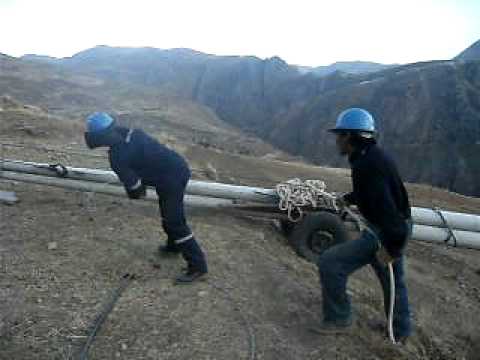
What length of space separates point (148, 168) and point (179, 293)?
1.24 meters

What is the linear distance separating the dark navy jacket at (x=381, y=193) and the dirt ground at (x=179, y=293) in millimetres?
1187

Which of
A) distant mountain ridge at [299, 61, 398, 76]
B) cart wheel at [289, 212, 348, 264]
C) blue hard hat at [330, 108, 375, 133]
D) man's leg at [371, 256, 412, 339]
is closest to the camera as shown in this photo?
blue hard hat at [330, 108, 375, 133]

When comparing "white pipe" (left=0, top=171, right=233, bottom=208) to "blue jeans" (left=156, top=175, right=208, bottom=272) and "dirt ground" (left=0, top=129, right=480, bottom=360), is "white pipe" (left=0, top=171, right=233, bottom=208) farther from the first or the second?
"blue jeans" (left=156, top=175, right=208, bottom=272)

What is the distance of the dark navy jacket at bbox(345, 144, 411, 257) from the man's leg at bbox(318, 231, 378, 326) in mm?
225

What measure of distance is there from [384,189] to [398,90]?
141ft

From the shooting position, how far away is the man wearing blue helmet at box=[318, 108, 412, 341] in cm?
380

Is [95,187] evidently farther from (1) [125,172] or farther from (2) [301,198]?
(2) [301,198]

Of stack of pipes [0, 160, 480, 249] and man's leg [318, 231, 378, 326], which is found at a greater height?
man's leg [318, 231, 378, 326]

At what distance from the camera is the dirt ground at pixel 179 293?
167 inches

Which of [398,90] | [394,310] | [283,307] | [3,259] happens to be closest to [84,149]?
[3,259]

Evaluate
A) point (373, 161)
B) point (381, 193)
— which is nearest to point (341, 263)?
point (381, 193)

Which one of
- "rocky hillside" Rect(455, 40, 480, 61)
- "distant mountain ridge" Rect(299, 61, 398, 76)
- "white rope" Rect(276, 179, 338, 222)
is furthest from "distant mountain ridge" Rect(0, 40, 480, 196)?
"white rope" Rect(276, 179, 338, 222)

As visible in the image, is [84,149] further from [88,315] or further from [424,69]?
[424,69]

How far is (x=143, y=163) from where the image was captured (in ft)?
16.5
